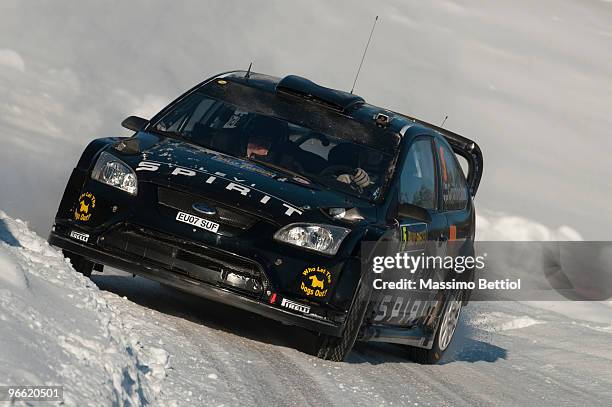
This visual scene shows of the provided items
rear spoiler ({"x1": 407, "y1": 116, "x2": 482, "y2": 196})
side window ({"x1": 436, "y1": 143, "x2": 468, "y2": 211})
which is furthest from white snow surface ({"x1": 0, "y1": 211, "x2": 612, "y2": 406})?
rear spoiler ({"x1": 407, "y1": 116, "x2": 482, "y2": 196})

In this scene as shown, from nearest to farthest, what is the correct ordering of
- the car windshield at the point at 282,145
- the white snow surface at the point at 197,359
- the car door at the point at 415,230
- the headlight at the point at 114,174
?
the white snow surface at the point at 197,359 → the headlight at the point at 114,174 → the car door at the point at 415,230 → the car windshield at the point at 282,145

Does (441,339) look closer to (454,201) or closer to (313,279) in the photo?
(454,201)

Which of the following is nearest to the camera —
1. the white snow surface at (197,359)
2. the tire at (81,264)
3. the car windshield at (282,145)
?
the white snow surface at (197,359)

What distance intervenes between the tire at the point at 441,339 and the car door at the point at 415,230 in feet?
1.10

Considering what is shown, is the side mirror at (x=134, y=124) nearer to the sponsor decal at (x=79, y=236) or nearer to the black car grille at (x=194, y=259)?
the sponsor decal at (x=79, y=236)

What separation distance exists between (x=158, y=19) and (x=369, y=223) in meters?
29.5

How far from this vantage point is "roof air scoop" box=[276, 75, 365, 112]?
9.64m

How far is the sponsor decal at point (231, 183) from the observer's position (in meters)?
8.23

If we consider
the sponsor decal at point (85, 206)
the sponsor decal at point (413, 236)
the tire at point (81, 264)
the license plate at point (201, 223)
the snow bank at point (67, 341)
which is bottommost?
the snow bank at point (67, 341)

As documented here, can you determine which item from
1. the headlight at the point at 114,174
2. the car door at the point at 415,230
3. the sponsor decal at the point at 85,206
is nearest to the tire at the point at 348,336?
the car door at the point at 415,230

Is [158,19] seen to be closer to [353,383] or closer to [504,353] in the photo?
[504,353]

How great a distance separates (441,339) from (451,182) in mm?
1152

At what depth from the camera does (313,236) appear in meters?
8.16

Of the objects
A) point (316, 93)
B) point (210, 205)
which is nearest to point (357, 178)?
point (316, 93)
